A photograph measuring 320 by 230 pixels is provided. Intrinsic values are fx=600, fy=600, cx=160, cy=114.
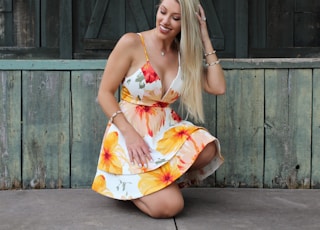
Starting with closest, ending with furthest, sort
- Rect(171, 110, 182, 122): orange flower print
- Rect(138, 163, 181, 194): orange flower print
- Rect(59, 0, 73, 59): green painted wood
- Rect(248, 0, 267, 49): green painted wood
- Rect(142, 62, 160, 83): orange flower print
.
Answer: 1. Rect(138, 163, 181, 194): orange flower print
2. Rect(142, 62, 160, 83): orange flower print
3. Rect(171, 110, 182, 122): orange flower print
4. Rect(59, 0, 73, 59): green painted wood
5. Rect(248, 0, 267, 49): green painted wood

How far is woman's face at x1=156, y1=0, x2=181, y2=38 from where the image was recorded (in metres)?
3.13

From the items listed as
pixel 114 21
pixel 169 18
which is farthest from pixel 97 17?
pixel 169 18

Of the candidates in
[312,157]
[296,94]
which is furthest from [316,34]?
[312,157]

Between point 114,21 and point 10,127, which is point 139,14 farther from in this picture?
point 10,127

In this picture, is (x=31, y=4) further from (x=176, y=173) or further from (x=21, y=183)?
(x=176, y=173)

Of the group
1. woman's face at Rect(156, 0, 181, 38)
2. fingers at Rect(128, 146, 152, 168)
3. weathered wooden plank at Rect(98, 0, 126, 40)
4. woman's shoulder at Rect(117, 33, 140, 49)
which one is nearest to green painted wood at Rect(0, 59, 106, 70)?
weathered wooden plank at Rect(98, 0, 126, 40)

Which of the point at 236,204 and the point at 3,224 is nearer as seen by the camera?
the point at 3,224

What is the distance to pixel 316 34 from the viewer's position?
408 cm

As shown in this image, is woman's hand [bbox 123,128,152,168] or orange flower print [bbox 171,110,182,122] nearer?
woman's hand [bbox 123,128,152,168]

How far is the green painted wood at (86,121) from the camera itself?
375 cm

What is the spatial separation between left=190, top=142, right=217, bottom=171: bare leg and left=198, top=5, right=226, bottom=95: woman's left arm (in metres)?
0.32

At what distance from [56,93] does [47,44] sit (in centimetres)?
45

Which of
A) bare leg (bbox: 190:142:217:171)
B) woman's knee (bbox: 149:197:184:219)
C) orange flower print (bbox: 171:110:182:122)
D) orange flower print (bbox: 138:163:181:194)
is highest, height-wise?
orange flower print (bbox: 171:110:182:122)

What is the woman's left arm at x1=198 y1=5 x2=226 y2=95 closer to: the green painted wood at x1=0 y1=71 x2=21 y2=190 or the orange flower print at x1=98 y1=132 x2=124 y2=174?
the orange flower print at x1=98 y1=132 x2=124 y2=174
